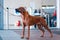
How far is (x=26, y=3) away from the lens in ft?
37.8

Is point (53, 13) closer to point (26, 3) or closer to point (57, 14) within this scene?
point (57, 14)

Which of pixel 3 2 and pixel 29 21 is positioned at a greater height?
pixel 3 2

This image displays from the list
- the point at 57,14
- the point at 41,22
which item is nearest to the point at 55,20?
the point at 57,14

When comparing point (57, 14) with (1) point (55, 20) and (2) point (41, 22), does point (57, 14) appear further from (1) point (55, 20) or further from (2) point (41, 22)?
(2) point (41, 22)

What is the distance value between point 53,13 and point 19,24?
2.07 meters

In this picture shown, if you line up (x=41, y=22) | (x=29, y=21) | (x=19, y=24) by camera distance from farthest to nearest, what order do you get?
(x=19, y=24) → (x=41, y=22) → (x=29, y=21)

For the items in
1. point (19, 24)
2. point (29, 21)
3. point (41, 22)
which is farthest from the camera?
point (19, 24)

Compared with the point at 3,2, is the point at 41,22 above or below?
below

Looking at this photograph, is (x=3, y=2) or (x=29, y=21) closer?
(x=29, y=21)

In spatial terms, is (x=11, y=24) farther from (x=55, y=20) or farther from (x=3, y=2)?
(x=55, y=20)

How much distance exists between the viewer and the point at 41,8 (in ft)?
37.7

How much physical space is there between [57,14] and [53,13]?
25cm

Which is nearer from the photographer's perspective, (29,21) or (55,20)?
(29,21)

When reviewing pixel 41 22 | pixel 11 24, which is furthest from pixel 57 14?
pixel 41 22
